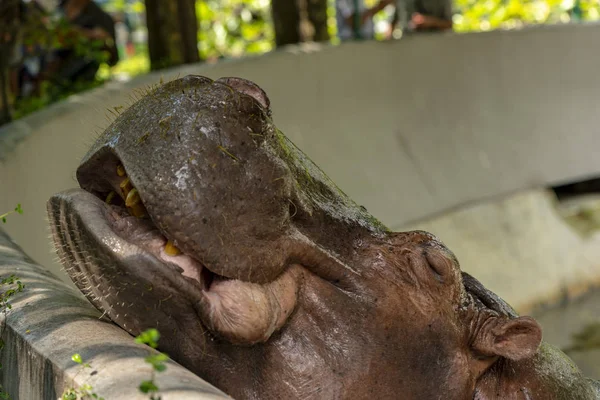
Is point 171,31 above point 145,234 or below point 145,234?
below

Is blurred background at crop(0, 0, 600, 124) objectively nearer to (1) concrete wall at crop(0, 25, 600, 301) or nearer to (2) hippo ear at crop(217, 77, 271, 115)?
(1) concrete wall at crop(0, 25, 600, 301)

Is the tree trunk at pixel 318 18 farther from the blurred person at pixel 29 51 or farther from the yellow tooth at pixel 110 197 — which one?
the yellow tooth at pixel 110 197

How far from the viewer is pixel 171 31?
331 inches

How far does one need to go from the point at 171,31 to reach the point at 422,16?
2.21 metres

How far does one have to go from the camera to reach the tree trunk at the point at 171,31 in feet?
27.3

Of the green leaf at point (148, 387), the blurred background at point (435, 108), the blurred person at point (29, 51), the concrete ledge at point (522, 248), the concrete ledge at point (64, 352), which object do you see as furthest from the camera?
the concrete ledge at point (522, 248)

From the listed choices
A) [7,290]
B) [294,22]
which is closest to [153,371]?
[7,290]

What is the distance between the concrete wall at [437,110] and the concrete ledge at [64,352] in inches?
118

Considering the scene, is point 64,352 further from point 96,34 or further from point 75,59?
point 75,59

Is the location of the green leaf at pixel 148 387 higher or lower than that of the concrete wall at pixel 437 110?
higher

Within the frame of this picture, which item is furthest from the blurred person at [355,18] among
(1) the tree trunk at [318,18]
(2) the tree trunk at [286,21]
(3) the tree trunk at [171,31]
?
(3) the tree trunk at [171,31]

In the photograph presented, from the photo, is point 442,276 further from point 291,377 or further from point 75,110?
point 75,110

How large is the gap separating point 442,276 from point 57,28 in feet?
16.1

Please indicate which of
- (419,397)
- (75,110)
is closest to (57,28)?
(75,110)
